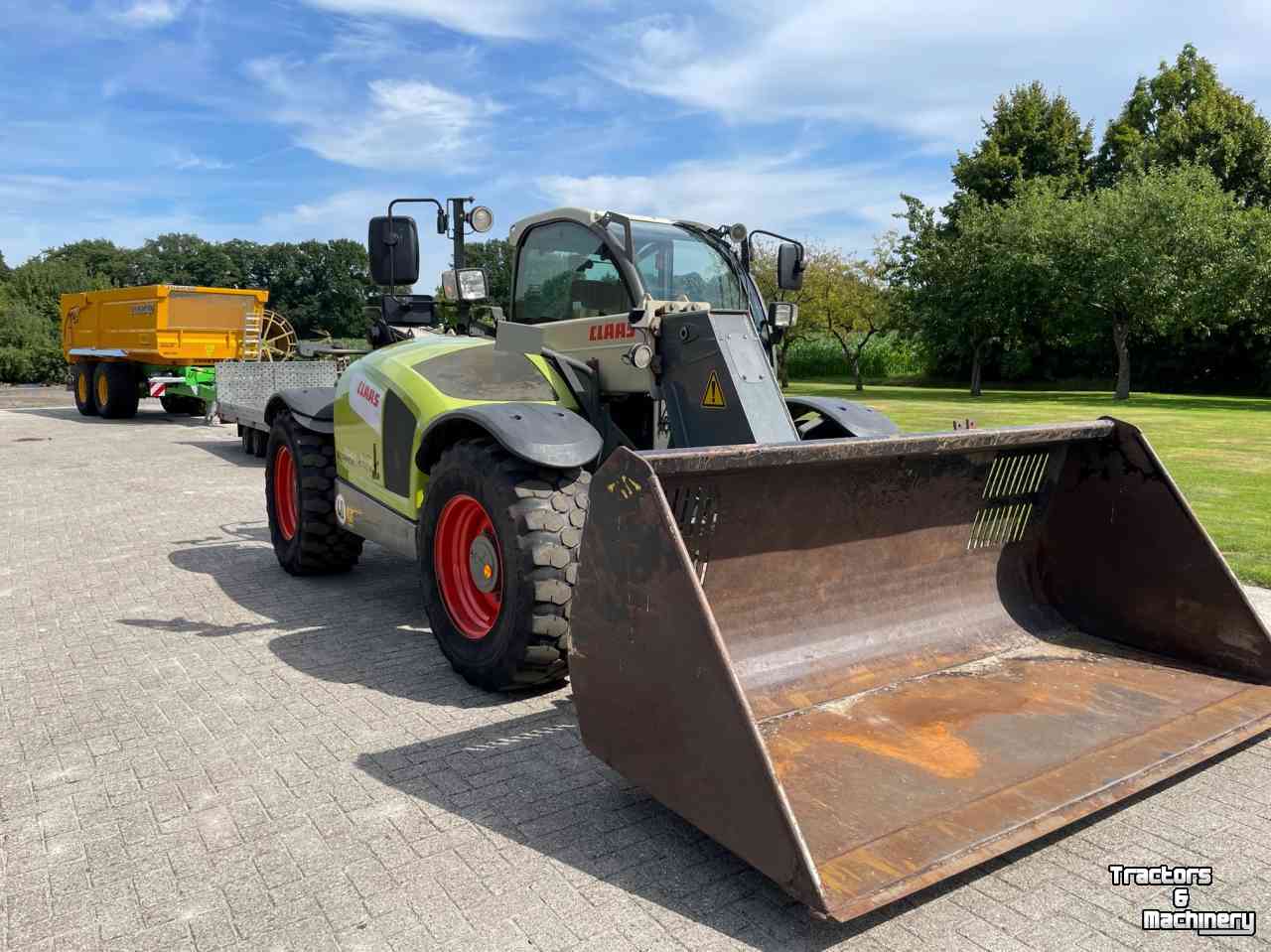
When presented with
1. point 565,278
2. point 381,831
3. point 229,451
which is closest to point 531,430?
point 565,278

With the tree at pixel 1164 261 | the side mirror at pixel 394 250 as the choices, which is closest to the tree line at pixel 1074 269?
the tree at pixel 1164 261

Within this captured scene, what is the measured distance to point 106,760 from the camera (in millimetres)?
3656

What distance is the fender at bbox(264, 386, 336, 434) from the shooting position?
6230 mm

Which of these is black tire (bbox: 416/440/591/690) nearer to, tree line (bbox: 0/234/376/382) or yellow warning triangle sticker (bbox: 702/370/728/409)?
yellow warning triangle sticker (bbox: 702/370/728/409)

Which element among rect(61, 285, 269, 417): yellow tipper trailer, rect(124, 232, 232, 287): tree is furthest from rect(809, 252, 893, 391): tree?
rect(124, 232, 232, 287): tree

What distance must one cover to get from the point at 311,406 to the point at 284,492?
0.80 m

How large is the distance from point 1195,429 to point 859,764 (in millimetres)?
17444

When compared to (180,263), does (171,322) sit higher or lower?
lower

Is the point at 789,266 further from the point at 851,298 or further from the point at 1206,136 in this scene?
the point at 1206,136

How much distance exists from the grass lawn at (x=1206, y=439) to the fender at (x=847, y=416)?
2.90m

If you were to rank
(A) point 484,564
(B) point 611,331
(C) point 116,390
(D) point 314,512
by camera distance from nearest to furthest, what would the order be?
(A) point 484,564
(B) point 611,331
(D) point 314,512
(C) point 116,390

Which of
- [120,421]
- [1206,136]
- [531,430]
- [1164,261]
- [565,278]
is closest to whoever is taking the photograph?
[531,430]

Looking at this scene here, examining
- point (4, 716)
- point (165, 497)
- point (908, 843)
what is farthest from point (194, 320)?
point (908, 843)

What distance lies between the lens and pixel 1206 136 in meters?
38.4
